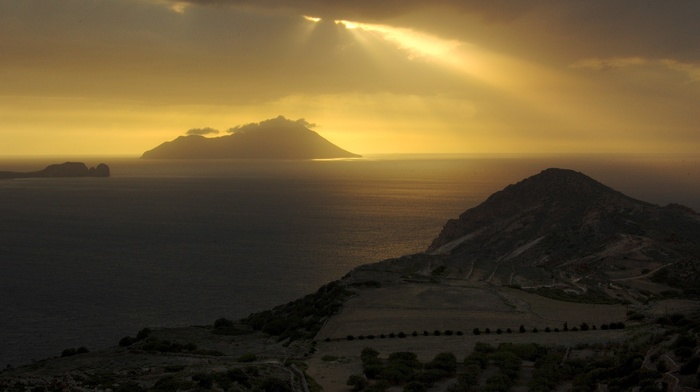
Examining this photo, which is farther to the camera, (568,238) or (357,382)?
(568,238)

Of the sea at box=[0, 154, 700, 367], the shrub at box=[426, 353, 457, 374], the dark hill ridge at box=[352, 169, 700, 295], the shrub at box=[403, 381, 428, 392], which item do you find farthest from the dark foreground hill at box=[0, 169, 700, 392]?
the sea at box=[0, 154, 700, 367]

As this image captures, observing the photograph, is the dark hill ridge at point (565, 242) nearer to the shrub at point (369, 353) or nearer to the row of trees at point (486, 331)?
the row of trees at point (486, 331)

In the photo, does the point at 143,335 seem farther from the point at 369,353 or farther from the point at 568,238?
the point at 568,238

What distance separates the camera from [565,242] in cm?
9256

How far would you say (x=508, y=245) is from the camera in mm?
100625

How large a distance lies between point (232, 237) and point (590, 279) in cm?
7997

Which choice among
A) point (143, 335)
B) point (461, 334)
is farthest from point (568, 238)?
point (143, 335)

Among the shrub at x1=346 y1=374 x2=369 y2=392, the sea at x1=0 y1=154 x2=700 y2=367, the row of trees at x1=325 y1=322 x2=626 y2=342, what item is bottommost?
the sea at x1=0 y1=154 x2=700 y2=367

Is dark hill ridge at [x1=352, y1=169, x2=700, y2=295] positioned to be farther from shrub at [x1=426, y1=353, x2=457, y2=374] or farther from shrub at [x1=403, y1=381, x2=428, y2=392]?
shrub at [x1=403, y1=381, x2=428, y2=392]

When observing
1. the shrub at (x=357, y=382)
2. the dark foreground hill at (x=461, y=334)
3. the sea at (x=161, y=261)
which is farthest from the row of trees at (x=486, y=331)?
the sea at (x=161, y=261)

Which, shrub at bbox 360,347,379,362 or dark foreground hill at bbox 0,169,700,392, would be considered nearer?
dark foreground hill at bbox 0,169,700,392

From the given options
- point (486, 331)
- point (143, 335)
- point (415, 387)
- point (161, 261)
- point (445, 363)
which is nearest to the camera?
point (415, 387)

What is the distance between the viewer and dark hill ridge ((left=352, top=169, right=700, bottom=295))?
72.3 metres

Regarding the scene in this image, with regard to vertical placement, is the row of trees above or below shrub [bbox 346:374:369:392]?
below
